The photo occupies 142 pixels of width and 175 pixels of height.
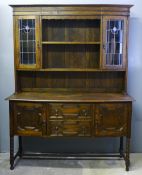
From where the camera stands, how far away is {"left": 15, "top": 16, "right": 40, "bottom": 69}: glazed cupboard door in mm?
3139

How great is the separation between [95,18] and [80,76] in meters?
0.75

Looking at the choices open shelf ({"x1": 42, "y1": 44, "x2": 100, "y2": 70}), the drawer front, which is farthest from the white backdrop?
the drawer front

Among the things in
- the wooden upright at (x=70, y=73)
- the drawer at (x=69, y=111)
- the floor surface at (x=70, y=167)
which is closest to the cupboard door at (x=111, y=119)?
the wooden upright at (x=70, y=73)

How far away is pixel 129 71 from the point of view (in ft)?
11.4

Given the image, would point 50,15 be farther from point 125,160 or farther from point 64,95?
point 125,160

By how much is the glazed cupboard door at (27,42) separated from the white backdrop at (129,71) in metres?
0.27

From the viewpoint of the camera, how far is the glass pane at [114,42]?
10.3 feet

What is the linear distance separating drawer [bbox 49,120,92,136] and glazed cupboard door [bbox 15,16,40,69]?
728mm

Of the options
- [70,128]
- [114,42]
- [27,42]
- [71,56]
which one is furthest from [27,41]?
[70,128]

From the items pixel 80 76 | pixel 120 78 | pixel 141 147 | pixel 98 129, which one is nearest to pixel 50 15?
pixel 80 76

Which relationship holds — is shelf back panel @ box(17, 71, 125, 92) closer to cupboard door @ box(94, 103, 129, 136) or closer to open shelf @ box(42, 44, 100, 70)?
open shelf @ box(42, 44, 100, 70)

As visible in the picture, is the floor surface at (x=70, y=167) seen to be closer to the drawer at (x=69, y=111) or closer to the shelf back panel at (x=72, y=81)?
the drawer at (x=69, y=111)

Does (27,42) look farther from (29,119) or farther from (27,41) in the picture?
(29,119)

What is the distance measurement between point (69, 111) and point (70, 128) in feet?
0.64
